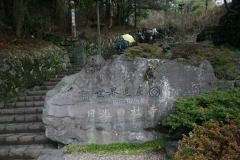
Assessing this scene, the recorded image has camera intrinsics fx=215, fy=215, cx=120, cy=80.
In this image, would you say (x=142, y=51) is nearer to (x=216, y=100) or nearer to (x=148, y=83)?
(x=148, y=83)

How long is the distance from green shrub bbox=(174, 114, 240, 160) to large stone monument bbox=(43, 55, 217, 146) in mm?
1443

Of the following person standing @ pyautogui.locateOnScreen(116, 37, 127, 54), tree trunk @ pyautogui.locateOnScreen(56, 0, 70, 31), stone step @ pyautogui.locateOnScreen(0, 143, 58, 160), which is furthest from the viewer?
tree trunk @ pyautogui.locateOnScreen(56, 0, 70, 31)

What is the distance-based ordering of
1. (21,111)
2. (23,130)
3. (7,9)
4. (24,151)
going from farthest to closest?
1. (7,9)
2. (21,111)
3. (23,130)
4. (24,151)

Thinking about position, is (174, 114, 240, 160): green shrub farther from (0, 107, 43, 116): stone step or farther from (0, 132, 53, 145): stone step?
(0, 107, 43, 116): stone step

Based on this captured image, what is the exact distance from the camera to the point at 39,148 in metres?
4.86

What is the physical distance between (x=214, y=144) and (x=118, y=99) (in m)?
2.26

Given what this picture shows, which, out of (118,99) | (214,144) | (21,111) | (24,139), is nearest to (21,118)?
(21,111)

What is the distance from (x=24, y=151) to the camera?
15.5 feet

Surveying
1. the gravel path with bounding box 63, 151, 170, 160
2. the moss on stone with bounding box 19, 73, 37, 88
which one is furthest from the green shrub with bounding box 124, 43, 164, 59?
the moss on stone with bounding box 19, 73, 37, 88

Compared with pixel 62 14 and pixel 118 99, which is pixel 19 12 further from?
pixel 118 99

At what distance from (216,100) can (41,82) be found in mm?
6972

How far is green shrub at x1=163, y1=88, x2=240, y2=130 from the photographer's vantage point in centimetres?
349

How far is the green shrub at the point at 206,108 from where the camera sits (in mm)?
3490

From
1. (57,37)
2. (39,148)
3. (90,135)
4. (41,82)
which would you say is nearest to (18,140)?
(39,148)
